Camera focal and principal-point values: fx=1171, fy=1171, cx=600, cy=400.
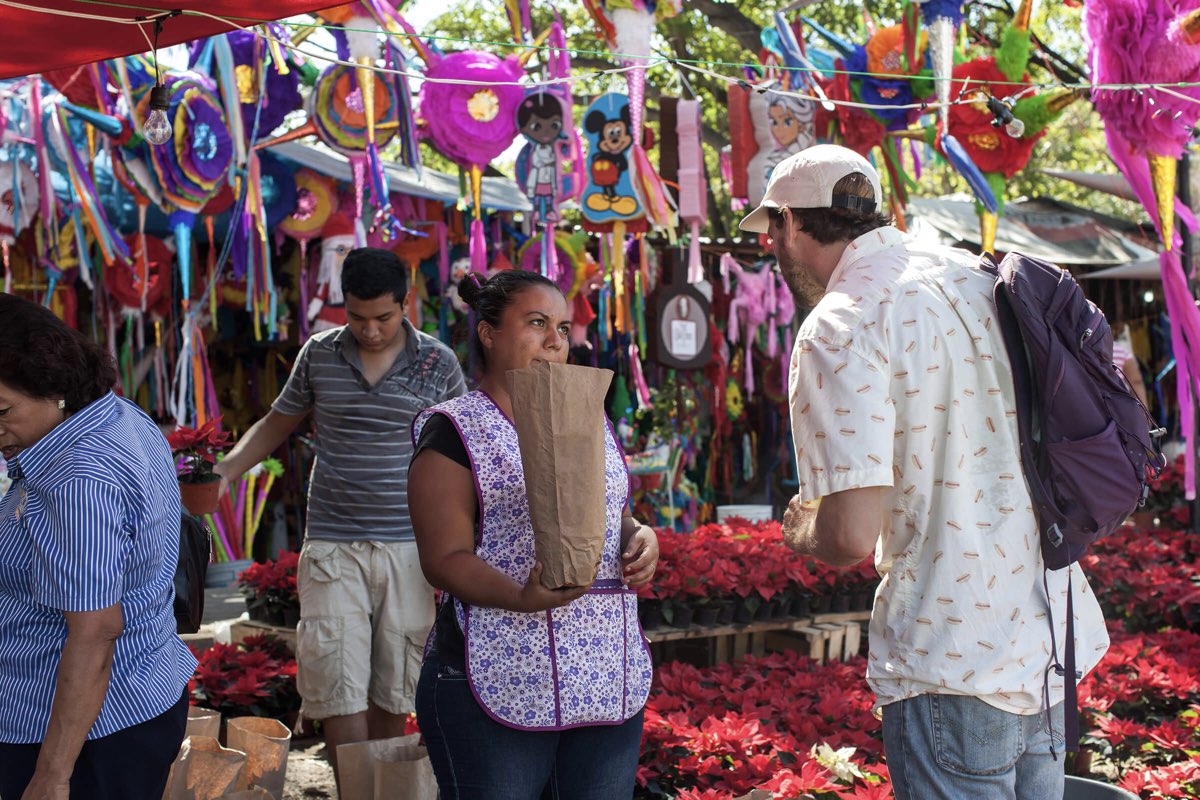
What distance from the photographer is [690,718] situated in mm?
3594

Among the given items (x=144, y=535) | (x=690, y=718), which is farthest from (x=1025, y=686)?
(x=690, y=718)

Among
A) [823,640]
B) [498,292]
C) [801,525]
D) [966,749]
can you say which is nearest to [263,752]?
[498,292]

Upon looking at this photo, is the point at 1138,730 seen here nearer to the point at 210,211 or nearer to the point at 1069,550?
the point at 1069,550

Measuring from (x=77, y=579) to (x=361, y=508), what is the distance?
1486 millimetres

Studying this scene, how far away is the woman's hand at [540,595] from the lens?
1.79m

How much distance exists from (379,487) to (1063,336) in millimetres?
2050

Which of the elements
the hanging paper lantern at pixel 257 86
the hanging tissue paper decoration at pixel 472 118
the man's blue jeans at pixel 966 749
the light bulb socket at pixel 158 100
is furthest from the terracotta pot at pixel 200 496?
the hanging paper lantern at pixel 257 86

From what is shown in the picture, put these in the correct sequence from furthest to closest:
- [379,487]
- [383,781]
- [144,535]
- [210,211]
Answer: [210,211] < [379,487] < [383,781] < [144,535]

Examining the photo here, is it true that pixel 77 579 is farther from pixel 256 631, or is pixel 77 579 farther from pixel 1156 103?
pixel 1156 103

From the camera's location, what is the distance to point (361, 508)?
129 inches

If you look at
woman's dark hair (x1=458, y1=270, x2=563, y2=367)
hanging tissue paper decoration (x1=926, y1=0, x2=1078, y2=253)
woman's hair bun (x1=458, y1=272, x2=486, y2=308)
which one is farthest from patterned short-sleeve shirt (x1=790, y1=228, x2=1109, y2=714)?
hanging tissue paper decoration (x1=926, y1=0, x2=1078, y2=253)

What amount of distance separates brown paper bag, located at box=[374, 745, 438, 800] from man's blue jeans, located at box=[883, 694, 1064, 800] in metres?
1.26

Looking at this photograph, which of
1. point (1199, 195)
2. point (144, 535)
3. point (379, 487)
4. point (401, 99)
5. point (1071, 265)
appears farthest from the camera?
point (1071, 265)

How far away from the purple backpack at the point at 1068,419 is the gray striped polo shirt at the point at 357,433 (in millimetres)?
1947
